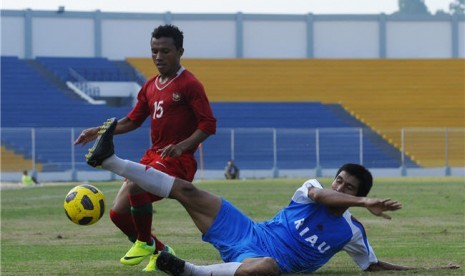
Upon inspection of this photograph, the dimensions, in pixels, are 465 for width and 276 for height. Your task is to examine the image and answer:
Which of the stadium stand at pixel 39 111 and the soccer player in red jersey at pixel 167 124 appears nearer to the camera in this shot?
A: the soccer player in red jersey at pixel 167 124

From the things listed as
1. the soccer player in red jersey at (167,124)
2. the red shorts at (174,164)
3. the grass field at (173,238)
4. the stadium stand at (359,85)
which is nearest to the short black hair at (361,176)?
the grass field at (173,238)

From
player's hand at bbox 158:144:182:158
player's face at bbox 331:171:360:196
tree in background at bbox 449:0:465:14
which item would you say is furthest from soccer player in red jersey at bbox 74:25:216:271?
tree in background at bbox 449:0:465:14

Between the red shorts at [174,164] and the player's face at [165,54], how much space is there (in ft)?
2.45

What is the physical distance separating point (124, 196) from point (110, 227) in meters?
6.50

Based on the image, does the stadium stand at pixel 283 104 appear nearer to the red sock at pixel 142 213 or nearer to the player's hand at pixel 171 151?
the red sock at pixel 142 213

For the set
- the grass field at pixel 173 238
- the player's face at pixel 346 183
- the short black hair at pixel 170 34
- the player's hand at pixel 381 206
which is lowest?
the grass field at pixel 173 238

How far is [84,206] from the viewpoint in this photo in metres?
9.72

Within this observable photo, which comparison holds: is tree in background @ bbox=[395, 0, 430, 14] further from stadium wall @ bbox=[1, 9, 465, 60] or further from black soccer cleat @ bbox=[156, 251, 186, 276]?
black soccer cleat @ bbox=[156, 251, 186, 276]

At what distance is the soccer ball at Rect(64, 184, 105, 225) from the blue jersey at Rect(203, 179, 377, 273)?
1.37 m

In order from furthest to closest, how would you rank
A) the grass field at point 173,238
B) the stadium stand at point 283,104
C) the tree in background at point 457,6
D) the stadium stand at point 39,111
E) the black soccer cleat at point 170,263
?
the tree in background at point 457,6
the stadium stand at point 283,104
the stadium stand at point 39,111
the grass field at point 173,238
the black soccer cleat at point 170,263

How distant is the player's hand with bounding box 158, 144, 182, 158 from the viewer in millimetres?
9086

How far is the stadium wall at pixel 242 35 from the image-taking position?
61.1m

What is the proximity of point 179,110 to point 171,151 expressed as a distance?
59 centimetres

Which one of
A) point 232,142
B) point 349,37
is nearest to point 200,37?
point 349,37
